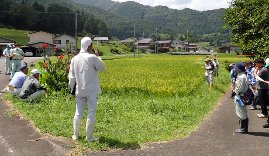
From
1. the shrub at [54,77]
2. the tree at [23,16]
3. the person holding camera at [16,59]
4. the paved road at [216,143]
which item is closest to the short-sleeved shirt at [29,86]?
the shrub at [54,77]

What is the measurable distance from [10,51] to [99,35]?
109289mm

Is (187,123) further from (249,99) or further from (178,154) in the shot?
(178,154)

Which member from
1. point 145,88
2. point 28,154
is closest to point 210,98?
point 145,88

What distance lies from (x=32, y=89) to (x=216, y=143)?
19.8 feet

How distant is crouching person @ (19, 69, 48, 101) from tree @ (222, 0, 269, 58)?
9.44 metres

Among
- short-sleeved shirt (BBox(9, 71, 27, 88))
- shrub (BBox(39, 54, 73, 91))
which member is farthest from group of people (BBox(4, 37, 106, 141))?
shrub (BBox(39, 54, 73, 91))

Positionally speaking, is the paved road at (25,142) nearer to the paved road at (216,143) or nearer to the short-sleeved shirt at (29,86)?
the paved road at (216,143)

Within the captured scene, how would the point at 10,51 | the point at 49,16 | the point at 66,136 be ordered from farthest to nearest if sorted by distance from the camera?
the point at 49,16
the point at 10,51
the point at 66,136

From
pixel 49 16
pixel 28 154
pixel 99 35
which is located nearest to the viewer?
pixel 28 154

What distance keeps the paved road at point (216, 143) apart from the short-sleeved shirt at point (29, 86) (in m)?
4.50

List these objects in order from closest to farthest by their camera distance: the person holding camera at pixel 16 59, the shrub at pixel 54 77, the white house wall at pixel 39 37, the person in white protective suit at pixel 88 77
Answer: the person in white protective suit at pixel 88 77 → the shrub at pixel 54 77 → the person holding camera at pixel 16 59 → the white house wall at pixel 39 37

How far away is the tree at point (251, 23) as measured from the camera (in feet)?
38.7

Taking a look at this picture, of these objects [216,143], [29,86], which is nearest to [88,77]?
[216,143]

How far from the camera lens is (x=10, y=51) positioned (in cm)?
1365
